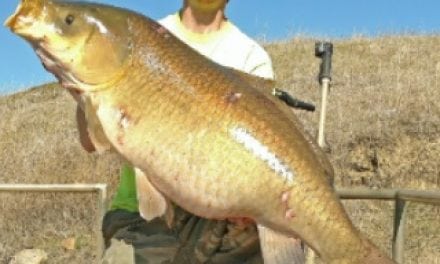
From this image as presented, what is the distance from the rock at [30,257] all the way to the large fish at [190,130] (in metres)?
8.18

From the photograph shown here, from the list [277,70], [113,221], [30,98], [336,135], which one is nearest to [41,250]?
[336,135]

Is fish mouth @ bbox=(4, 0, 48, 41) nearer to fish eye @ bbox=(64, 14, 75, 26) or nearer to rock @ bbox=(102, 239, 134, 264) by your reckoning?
fish eye @ bbox=(64, 14, 75, 26)

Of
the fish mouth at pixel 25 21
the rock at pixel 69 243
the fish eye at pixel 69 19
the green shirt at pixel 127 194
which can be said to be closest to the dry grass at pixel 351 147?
the rock at pixel 69 243

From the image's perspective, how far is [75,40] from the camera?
3.33 meters

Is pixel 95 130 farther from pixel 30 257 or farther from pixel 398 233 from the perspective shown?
pixel 30 257

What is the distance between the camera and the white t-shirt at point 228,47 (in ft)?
14.0

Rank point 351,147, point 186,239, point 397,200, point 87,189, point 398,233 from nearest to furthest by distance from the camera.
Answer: point 186,239 < point 397,200 < point 398,233 < point 87,189 < point 351,147

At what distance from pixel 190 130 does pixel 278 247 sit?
572 millimetres

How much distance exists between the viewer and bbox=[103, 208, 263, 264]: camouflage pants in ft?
13.1

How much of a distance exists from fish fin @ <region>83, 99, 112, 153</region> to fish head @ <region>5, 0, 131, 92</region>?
0.08 metres

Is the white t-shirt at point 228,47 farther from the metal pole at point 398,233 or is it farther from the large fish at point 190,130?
the metal pole at point 398,233

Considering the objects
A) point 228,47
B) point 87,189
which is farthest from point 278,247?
point 87,189

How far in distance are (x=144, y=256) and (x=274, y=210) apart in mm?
1334

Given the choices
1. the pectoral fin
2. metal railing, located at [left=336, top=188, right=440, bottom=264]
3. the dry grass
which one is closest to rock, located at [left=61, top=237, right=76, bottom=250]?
the dry grass
